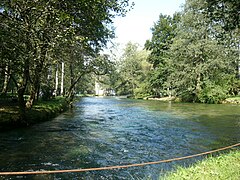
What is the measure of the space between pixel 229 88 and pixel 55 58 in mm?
35589

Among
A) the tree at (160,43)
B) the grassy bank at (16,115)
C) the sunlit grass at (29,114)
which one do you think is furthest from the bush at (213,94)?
the grassy bank at (16,115)

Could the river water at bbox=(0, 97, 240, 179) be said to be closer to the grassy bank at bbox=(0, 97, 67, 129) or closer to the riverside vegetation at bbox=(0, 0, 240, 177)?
the grassy bank at bbox=(0, 97, 67, 129)

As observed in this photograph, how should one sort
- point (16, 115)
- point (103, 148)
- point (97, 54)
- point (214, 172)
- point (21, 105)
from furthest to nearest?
point (97, 54) → point (16, 115) → point (21, 105) → point (103, 148) → point (214, 172)

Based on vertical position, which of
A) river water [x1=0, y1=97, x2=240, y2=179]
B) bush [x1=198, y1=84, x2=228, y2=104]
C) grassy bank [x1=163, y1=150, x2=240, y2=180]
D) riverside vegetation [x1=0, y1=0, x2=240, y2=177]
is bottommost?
river water [x1=0, y1=97, x2=240, y2=179]

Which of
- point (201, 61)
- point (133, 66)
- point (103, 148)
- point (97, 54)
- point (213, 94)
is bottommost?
point (103, 148)

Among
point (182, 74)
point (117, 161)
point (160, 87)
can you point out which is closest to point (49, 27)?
point (117, 161)

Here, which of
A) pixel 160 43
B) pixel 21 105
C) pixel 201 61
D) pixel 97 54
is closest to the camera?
pixel 21 105

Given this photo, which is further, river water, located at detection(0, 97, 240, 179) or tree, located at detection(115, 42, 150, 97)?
tree, located at detection(115, 42, 150, 97)

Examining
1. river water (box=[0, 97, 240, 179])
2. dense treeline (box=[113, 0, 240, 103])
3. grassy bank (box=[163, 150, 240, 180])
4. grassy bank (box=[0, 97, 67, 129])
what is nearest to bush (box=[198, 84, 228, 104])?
dense treeline (box=[113, 0, 240, 103])

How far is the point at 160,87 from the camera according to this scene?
6203 centimetres

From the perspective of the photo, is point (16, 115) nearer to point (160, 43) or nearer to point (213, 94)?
point (213, 94)

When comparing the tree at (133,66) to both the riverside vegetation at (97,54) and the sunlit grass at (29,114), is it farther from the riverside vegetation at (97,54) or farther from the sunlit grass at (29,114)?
the sunlit grass at (29,114)

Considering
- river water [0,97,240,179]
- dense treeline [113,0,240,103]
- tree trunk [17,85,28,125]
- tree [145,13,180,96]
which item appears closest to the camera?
river water [0,97,240,179]

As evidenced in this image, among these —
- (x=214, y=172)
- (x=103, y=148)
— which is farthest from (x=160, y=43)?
(x=214, y=172)
